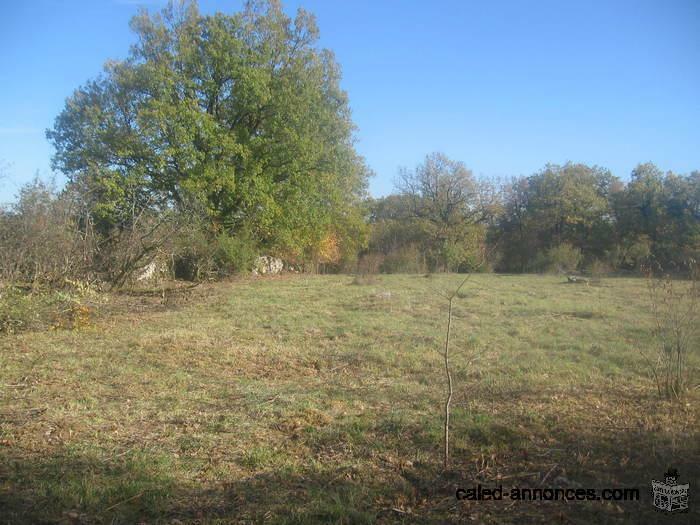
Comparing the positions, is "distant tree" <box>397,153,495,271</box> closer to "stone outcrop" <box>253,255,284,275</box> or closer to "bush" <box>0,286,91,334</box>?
"stone outcrop" <box>253,255,284,275</box>

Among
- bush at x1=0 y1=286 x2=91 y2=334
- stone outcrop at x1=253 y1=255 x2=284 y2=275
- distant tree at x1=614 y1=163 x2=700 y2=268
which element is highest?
distant tree at x1=614 y1=163 x2=700 y2=268

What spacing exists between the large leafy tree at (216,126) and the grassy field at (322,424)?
9248mm

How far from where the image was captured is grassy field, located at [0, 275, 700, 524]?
3.10m

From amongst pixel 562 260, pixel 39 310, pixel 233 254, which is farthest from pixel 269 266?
pixel 562 260

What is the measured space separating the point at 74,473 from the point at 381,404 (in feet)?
9.77

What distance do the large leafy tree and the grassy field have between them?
9.25m

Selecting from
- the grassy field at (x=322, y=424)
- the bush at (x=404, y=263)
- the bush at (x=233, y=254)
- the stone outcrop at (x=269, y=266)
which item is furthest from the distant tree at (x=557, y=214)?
the grassy field at (x=322, y=424)

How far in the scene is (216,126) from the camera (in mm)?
17125

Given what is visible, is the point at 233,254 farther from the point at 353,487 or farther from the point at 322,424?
the point at 353,487

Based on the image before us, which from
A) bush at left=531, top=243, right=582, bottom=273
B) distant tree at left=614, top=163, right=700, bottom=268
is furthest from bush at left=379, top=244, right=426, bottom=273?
distant tree at left=614, top=163, right=700, bottom=268

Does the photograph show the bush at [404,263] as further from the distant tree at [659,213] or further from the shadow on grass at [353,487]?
the shadow on grass at [353,487]

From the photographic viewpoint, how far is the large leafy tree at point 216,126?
1642 centimetres

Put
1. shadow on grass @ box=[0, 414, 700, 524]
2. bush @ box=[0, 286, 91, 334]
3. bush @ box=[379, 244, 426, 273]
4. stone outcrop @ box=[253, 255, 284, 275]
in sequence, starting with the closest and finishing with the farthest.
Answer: shadow on grass @ box=[0, 414, 700, 524]
bush @ box=[0, 286, 91, 334]
stone outcrop @ box=[253, 255, 284, 275]
bush @ box=[379, 244, 426, 273]

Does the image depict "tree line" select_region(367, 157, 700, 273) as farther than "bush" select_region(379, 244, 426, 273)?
Yes
